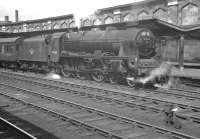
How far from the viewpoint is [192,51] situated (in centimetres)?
1920

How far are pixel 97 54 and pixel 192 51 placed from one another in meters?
7.60

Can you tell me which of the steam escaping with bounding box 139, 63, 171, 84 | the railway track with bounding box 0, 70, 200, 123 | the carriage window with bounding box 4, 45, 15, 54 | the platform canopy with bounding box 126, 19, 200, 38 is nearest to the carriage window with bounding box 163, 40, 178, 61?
the platform canopy with bounding box 126, 19, 200, 38

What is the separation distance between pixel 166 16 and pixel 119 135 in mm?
20196

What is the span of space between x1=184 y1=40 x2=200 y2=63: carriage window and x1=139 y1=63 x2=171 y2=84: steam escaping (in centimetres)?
605

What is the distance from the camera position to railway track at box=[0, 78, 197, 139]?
20.5 feet

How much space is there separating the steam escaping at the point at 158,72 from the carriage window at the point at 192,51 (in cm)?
605

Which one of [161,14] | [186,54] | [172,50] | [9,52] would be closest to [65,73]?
[172,50]

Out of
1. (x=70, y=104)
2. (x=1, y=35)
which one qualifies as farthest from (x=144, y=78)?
(x=1, y=35)

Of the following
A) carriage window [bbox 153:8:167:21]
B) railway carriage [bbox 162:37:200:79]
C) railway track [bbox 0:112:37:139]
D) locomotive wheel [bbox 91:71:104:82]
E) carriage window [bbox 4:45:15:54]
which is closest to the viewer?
railway track [bbox 0:112:37:139]

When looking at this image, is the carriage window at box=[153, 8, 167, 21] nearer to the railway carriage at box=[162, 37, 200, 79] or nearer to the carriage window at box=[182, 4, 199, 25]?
the carriage window at box=[182, 4, 199, 25]

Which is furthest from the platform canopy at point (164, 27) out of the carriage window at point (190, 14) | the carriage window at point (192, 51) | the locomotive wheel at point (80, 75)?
the carriage window at point (190, 14)

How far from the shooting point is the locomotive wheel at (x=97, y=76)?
1541 centimetres

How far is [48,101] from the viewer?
10195 mm

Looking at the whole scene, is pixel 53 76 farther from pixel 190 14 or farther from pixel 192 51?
pixel 190 14
